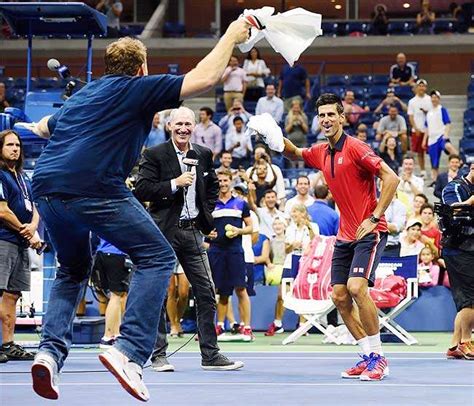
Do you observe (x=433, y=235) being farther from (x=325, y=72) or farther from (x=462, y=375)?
(x=325, y=72)

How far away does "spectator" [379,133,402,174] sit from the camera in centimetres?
1980

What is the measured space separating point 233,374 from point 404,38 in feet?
64.7

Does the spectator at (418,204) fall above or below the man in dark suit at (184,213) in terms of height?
below

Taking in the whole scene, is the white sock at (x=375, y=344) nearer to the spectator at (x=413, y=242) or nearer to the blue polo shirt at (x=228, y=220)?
the blue polo shirt at (x=228, y=220)

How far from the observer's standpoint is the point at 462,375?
938 cm

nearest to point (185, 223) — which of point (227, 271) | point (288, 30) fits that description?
point (288, 30)

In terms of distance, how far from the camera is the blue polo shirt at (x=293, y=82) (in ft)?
76.4

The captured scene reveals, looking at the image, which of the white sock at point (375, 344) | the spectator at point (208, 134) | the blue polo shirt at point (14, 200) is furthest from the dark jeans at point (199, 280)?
the spectator at point (208, 134)

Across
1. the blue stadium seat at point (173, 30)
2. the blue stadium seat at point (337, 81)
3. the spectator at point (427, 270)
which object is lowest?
the spectator at point (427, 270)

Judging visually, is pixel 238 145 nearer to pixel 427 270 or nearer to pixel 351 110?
pixel 351 110

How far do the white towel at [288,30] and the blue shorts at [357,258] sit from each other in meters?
2.68

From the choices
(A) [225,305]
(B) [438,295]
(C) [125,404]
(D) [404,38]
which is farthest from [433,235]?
(D) [404,38]

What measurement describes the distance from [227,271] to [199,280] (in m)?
3.96

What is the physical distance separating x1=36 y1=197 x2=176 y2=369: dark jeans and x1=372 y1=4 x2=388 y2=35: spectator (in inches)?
894
